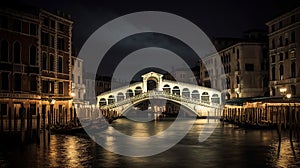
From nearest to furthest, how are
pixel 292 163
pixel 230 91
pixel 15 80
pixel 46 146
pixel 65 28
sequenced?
pixel 292 163 < pixel 46 146 < pixel 15 80 < pixel 65 28 < pixel 230 91

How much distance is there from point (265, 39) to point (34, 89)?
33.1 meters

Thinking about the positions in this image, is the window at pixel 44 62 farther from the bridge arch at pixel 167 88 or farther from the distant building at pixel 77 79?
the bridge arch at pixel 167 88

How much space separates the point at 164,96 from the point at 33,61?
82.7 feet

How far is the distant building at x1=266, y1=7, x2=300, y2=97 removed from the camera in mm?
42281

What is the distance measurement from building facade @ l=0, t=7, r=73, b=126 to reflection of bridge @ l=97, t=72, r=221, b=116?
14.9m

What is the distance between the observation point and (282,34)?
1799 inches

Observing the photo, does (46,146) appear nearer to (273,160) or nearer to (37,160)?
(37,160)

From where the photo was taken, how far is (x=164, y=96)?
57.6m

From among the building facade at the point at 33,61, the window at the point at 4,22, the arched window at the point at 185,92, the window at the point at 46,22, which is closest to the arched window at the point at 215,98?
the arched window at the point at 185,92

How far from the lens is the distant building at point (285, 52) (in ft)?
139

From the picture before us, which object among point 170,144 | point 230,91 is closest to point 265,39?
point 230,91

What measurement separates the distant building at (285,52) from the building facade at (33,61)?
71.0 ft

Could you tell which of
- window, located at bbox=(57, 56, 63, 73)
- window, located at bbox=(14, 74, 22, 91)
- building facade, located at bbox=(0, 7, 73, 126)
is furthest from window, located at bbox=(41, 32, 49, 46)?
window, located at bbox=(14, 74, 22, 91)

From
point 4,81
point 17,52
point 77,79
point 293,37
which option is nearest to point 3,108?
point 4,81
